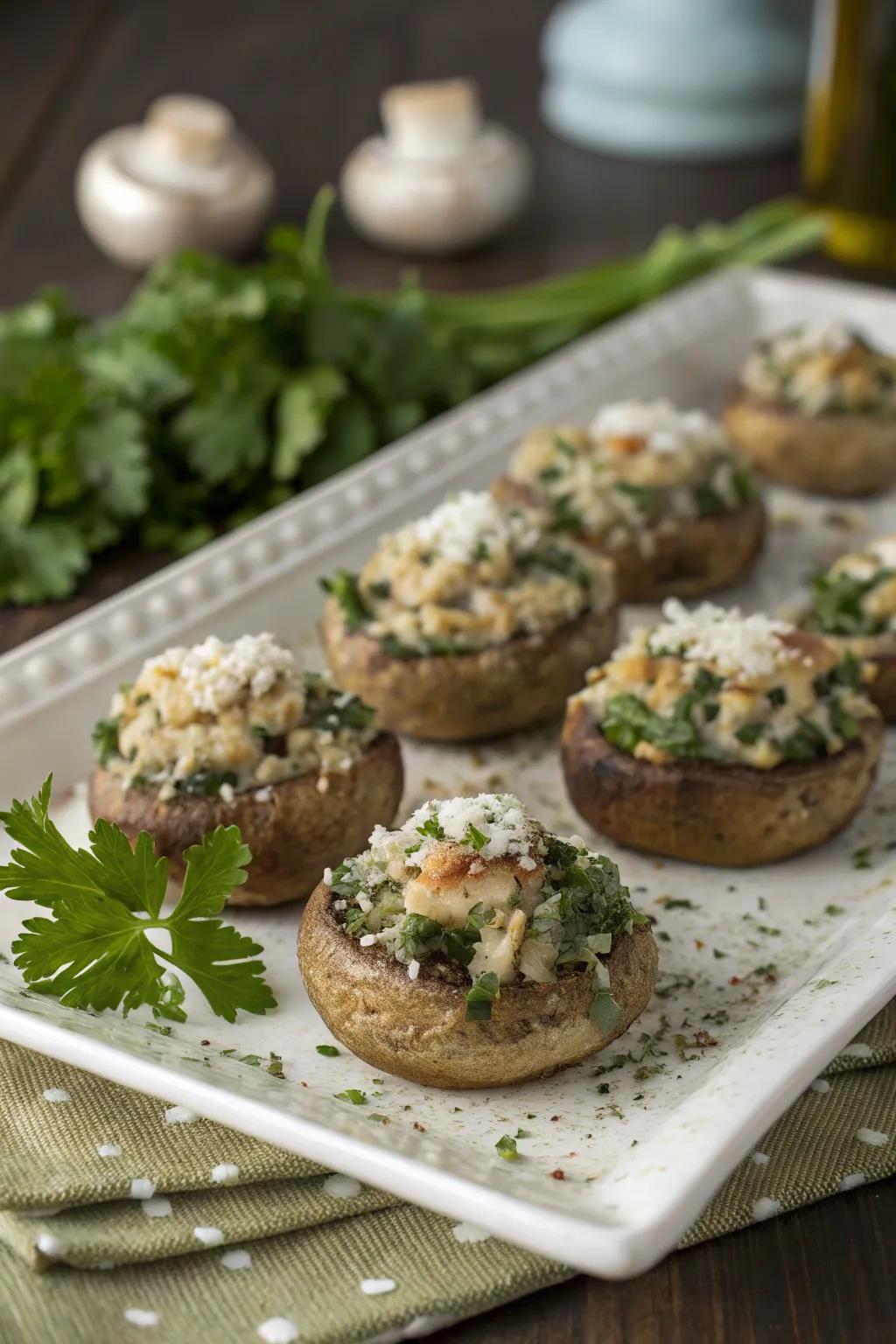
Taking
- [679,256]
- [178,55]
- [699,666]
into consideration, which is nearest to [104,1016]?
[699,666]

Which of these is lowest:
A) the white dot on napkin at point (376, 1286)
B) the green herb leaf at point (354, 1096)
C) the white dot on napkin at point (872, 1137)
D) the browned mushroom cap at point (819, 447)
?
the browned mushroom cap at point (819, 447)

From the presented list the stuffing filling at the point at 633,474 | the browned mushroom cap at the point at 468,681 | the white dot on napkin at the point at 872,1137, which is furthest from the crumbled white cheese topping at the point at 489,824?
the stuffing filling at the point at 633,474

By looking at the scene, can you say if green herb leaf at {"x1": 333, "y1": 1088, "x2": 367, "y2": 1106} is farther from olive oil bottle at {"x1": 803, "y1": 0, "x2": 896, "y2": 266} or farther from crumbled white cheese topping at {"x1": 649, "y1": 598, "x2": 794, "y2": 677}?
olive oil bottle at {"x1": 803, "y1": 0, "x2": 896, "y2": 266}

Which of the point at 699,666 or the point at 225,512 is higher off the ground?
the point at 699,666

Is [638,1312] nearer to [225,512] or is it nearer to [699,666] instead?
[699,666]

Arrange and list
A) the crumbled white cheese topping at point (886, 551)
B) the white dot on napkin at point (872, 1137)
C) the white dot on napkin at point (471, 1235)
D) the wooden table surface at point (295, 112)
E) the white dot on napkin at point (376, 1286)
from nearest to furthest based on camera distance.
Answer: the white dot on napkin at point (376, 1286)
the white dot on napkin at point (471, 1235)
the white dot on napkin at point (872, 1137)
the crumbled white cheese topping at point (886, 551)
the wooden table surface at point (295, 112)

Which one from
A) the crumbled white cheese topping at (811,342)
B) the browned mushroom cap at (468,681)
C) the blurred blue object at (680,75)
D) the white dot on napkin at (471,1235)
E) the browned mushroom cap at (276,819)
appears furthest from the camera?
the blurred blue object at (680,75)

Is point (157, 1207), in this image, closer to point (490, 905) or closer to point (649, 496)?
point (490, 905)

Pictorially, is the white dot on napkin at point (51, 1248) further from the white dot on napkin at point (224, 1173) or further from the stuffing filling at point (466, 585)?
the stuffing filling at point (466, 585)
